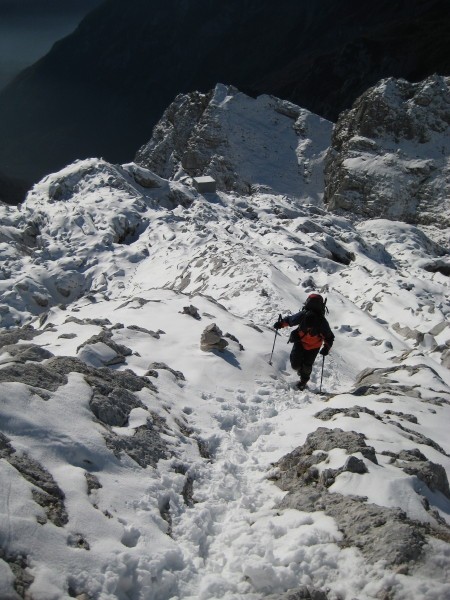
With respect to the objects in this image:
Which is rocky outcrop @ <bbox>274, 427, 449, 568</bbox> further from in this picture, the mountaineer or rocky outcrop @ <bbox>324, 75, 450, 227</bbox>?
rocky outcrop @ <bbox>324, 75, 450, 227</bbox>

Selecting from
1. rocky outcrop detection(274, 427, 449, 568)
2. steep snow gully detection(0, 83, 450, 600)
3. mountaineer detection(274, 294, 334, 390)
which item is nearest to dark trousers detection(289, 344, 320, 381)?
mountaineer detection(274, 294, 334, 390)

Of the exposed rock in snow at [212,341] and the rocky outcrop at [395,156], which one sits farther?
the rocky outcrop at [395,156]

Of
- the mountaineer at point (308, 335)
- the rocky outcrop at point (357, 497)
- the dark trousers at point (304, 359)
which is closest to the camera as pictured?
the rocky outcrop at point (357, 497)

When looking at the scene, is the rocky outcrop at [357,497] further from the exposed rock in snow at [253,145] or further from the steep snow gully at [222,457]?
the exposed rock in snow at [253,145]

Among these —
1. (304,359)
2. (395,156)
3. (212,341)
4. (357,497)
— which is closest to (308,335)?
(304,359)

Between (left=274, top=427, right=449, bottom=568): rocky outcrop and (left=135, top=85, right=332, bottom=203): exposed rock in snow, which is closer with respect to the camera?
(left=274, top=427, right=449, bottom=568): rocky outcrop

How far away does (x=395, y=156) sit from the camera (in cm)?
6519

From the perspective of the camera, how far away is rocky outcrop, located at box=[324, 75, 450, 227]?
62.2 meters

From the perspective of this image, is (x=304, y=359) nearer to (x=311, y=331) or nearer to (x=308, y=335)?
(x=308, y=335)

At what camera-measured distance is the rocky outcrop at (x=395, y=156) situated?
62250 millimetres

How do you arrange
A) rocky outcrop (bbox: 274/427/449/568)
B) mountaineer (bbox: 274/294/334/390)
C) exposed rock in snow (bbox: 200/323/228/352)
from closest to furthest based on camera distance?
rocky outcrop (bbox: 274/427/449/568) → mountaineer (bbox: 274/294/334/390) → exposed rock in snow (bbox: 200/323/228/352)

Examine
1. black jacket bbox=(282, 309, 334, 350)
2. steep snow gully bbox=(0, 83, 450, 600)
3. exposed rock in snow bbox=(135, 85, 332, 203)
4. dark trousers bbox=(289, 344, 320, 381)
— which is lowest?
steep snow gully bbox=(0, 83, 450, 600)

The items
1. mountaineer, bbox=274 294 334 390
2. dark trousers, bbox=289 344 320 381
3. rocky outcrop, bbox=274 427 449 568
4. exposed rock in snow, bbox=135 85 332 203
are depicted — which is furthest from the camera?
exposed rock in snow, bbox=135 85 332 203

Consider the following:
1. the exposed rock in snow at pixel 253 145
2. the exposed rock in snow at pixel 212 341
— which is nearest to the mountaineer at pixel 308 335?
the exposed rock in snow at pixel 212 341
